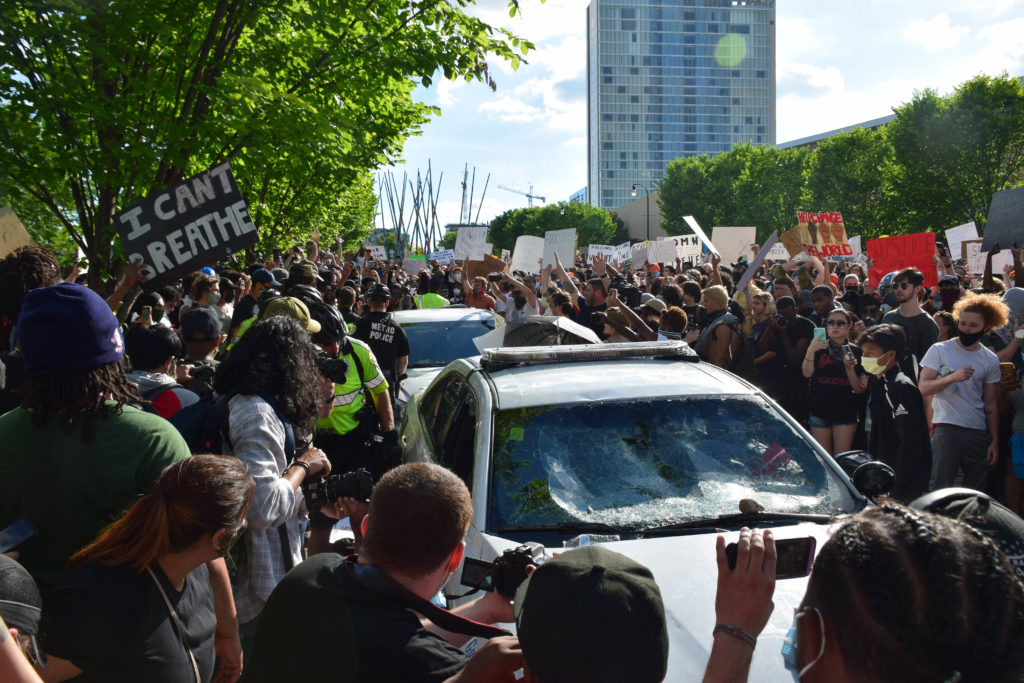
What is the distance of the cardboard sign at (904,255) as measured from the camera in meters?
12.0

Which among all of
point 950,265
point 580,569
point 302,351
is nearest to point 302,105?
point 302,351

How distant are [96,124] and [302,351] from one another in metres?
5.46

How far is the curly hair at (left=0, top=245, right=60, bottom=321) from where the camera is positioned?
402cm

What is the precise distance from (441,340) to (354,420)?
3728 mm

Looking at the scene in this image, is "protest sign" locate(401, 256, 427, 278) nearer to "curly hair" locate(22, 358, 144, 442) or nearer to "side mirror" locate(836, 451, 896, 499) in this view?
"side mirror" locate(836, 451, 896, 499)

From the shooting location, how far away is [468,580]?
2.19 metres

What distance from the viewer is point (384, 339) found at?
7.59 m

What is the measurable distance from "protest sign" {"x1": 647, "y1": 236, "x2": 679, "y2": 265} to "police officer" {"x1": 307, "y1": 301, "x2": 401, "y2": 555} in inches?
564

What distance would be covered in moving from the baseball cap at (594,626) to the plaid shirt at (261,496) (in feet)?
4.80

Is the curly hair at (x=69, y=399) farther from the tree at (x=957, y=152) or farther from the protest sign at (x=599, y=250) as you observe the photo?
the tree at (x=957, y=152)

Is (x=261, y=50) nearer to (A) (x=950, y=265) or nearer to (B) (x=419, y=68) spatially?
(B) (x=419, y=68)

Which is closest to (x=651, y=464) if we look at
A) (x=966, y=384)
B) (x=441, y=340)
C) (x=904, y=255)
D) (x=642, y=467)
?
(x=642, y=467)

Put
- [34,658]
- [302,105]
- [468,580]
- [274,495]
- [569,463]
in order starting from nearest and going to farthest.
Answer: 1. [34,658]
2. [468,580]
3. [274,495]
4. [569,463]
5. [302,105]

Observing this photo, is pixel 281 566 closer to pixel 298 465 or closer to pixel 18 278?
pixel 298 465
